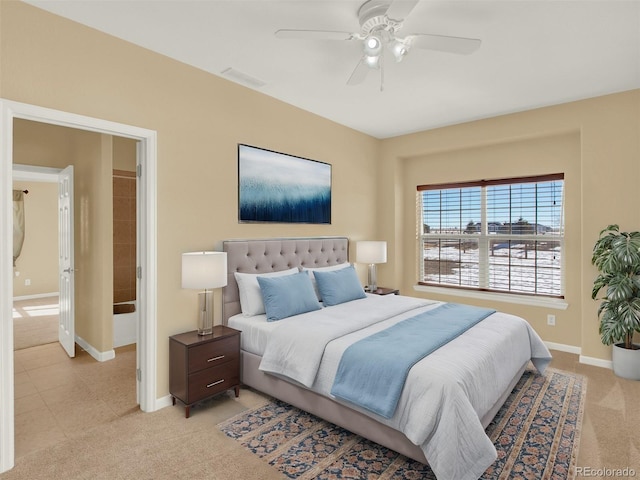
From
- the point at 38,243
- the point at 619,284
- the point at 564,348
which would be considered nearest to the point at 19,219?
the point at 38,243

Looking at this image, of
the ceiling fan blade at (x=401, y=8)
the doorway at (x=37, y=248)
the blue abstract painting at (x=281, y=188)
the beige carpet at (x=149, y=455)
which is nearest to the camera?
the ceiling fan blade at (x=401, y=8)

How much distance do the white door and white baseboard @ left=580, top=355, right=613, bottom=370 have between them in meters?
5.64

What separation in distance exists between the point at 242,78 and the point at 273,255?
5.77 ft

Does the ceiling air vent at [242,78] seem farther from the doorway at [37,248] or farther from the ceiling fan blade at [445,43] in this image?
the doorway at [37,248]

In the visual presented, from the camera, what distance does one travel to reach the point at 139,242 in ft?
9.62

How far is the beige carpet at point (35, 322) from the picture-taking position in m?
4.66

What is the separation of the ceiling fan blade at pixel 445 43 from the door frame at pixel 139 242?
2.09 meters

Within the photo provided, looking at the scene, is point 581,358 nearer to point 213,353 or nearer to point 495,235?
point 495,235

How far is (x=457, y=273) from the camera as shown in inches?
206

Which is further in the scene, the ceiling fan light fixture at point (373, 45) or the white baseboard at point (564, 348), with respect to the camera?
the white baseboard at point (564, 348)

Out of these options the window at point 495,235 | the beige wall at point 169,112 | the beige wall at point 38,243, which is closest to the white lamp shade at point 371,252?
the beige wall at point 169,112

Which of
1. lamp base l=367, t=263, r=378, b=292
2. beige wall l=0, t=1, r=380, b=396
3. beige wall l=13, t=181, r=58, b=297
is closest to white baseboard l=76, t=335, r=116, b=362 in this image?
beige wall l=0, t=1, r=380, b=396

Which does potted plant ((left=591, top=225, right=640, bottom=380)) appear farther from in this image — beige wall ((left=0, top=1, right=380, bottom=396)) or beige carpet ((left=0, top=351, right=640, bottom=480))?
beige wall ((left=0, top=1, right=380, bottom=396))

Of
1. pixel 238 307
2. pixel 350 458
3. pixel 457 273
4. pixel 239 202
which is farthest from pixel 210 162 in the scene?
pixel 457 273
